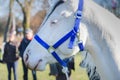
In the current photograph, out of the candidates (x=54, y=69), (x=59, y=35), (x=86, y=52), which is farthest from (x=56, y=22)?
(x=54, y=69)

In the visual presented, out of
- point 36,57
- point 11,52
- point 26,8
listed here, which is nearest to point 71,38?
point 36,57

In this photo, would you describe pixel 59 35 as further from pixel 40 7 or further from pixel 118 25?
pixel 40 7

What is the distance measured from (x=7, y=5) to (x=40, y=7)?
396 cm

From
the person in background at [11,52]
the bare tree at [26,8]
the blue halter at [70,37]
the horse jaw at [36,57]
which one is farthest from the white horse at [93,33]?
the bare tree at [26,8]

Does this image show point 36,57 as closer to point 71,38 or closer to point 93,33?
point 71,38

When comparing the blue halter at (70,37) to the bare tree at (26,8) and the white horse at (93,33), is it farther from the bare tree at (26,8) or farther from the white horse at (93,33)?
the bare tree at (26,8)

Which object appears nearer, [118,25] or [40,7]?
[118,25]

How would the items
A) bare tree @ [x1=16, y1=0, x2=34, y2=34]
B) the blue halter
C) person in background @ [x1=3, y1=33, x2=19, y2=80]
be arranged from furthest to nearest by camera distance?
bare tree @ [x1=16, y1=0, x2=34, y2=34]
person in background @ [x1=3, y1=33, x2=19, y2=80]
the blue halter

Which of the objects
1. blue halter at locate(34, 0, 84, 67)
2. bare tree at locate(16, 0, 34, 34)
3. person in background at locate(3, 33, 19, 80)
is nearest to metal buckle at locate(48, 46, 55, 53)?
blue halter at locate(34, 0, 84, 67)

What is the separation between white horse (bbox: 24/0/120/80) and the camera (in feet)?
14.6

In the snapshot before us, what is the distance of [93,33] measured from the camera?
451cm

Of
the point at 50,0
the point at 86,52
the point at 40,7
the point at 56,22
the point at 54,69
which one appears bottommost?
the point at 86,52

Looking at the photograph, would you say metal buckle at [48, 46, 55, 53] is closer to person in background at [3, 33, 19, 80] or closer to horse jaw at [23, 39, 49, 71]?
horse jaw at [23, 39, 49, 71]

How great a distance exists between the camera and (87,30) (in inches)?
177
